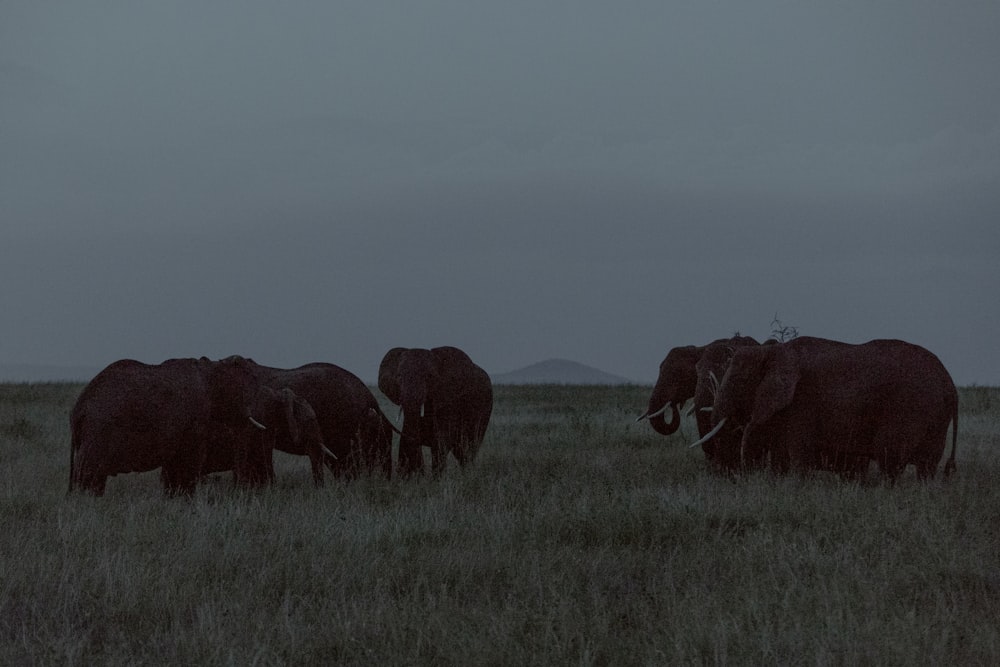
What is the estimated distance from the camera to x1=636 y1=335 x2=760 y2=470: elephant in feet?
43.6

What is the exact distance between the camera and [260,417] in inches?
462

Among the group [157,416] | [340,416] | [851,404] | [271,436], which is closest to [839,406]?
[851,404]

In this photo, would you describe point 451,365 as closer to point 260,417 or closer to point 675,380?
point 260,417

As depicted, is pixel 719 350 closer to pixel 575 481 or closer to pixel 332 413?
pixel 575 481

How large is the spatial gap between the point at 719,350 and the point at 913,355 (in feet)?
10.0

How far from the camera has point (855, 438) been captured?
424 inches

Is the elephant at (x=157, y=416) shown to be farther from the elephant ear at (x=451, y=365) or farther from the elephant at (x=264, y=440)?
the elephant ear at (x=451, y=365)

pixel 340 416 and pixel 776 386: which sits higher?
pixel 776 386

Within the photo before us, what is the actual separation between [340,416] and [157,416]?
279cm

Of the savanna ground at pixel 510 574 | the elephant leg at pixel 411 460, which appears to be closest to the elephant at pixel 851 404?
the savanna ground at pixel 510 574

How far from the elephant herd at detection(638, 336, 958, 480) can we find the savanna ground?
0.44 meters

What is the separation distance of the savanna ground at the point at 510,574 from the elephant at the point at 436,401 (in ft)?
→ 4.79

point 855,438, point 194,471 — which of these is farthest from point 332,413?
point 855,438

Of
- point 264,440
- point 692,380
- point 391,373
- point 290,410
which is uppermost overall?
point 391,373
